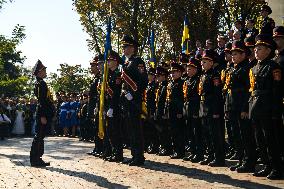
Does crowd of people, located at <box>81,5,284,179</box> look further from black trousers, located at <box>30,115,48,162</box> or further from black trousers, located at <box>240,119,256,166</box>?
black trousers, located at <box>30,115,48,162</box>

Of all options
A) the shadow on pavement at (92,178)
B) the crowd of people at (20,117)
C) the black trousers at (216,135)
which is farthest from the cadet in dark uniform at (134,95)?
the crowd of people at (20,117)

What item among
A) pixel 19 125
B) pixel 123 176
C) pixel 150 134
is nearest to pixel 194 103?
pixel 123 176

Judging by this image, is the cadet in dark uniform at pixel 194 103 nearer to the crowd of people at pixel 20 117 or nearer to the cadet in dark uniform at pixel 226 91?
the cadet in dark uniform at pixel 226 91

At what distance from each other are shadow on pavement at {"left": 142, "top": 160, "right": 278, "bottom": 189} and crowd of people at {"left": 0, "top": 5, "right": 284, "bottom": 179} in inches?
18.3

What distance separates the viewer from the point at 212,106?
8008mm

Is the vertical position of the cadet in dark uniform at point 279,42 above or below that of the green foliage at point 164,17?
below

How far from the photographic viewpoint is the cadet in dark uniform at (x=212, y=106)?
795cm

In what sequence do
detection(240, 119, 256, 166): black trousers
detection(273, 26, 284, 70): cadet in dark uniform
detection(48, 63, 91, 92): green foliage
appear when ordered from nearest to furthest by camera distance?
detection(273, 26, 284, 70): cadet in dark uniform, detection(240, 119, 256, 166): black trousers, detection(48, 63, 91, 92): green foliage

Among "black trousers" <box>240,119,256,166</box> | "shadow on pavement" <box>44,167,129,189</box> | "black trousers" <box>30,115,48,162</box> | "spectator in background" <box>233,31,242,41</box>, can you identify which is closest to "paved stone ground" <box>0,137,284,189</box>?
"shadow on pavement" <box>44,167,129,189</box>

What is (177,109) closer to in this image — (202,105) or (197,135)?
(197,135)

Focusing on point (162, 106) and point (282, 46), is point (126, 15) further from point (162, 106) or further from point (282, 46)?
point (282, 46)

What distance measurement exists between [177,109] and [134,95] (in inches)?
66.5

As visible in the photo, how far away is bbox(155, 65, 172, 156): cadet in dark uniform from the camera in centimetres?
1032

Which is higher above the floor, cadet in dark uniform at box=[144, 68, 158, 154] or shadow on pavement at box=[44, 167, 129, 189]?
cadet in dark uniform at box=[144, 68, 158, 154]
